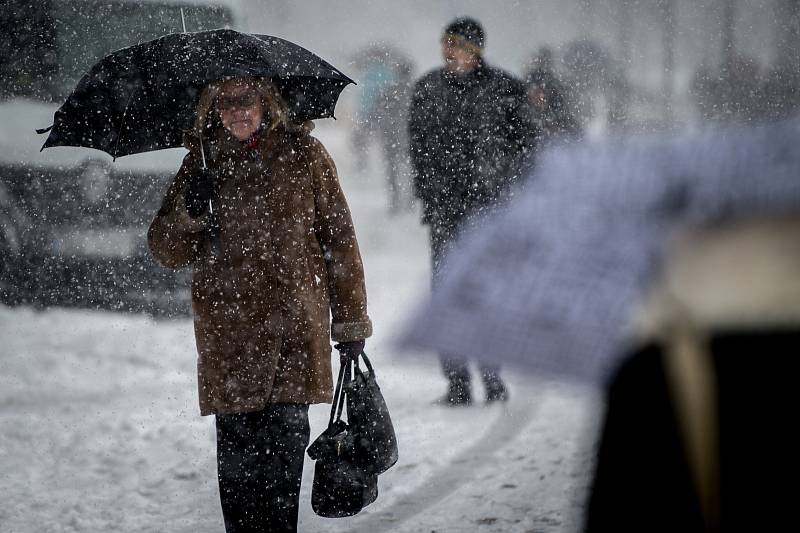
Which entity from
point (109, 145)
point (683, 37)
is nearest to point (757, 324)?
point (109, 145)

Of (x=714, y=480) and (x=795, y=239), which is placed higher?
(x=795, y=239)

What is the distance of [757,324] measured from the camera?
2.15ft

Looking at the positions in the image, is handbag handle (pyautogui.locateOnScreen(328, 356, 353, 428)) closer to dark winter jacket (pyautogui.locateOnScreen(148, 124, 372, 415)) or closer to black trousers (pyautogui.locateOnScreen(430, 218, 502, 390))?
dark winter jacket (pyautogui.locateOnScreen(148, 124, 372, 415))

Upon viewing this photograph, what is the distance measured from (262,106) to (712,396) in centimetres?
254

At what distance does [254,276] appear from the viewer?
3.03m

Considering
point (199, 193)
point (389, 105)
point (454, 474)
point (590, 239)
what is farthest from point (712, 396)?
point (389, 105)

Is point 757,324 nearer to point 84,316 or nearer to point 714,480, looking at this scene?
point 714,480

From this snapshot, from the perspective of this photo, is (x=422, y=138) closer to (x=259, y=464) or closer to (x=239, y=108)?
(x=239, y=108)

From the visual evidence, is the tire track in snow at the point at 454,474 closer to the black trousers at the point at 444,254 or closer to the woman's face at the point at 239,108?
the black trousers at the point at 444,254

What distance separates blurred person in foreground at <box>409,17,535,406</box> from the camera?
5.17m

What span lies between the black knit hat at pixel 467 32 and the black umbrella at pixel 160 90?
204cm

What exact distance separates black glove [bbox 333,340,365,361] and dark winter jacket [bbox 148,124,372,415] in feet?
0.18

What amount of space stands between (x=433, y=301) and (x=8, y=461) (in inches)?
175

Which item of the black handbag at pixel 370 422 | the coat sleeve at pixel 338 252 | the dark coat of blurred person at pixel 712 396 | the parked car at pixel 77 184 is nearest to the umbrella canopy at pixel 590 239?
the dark coat of blurred person at pixel 712 396
